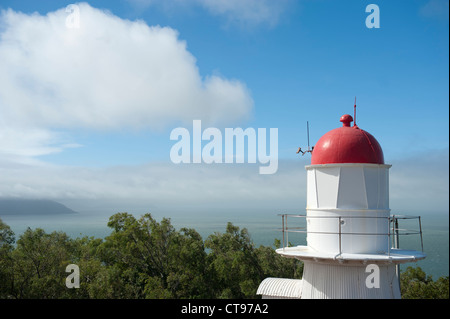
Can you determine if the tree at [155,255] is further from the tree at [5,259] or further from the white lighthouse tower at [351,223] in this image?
the white lighthouse tower at [351,223]

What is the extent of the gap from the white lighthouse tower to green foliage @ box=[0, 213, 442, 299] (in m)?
9.74

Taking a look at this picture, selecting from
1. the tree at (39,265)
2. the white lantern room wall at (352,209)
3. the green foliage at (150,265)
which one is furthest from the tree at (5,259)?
the white lantern room wall at (352,209)

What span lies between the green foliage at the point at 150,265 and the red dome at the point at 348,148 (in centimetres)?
1121

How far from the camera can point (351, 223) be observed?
1175 centimetres

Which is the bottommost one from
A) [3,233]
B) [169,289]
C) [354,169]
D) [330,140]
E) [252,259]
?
[169,289]

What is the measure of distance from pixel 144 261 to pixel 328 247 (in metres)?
14.5

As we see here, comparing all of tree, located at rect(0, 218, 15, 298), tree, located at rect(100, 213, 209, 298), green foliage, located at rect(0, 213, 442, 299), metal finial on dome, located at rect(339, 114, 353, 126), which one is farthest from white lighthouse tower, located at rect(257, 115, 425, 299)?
tree, located at rect(0, 218, 15, 298)

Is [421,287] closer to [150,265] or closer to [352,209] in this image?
[352,209]

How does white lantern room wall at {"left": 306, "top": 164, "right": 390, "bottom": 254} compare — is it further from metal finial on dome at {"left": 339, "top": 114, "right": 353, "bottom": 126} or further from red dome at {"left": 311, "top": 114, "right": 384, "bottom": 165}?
metal finial on dome at {"left": 339, "top": 114, "right": 353, "bottom": 126}

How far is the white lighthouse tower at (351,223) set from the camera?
1170 cm

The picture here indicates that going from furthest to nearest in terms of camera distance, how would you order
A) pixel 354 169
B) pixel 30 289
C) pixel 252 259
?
pixel 252 259
pixel 30 289
pixel 354 169
